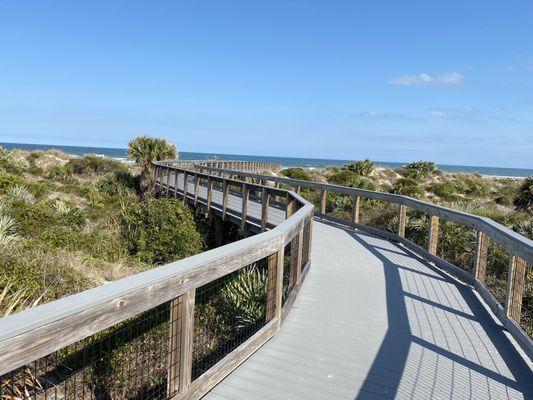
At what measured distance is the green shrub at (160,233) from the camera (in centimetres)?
1166

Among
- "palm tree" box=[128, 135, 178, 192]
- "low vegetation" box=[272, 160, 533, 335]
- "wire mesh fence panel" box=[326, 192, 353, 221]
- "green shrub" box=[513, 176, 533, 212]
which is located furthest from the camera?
"palm tree" box=[128, 135, 178, 192]

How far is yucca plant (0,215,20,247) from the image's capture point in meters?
8.57

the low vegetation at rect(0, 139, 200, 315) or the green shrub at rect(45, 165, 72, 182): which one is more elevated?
the green shrub at rect(45, 165, 72, 182)

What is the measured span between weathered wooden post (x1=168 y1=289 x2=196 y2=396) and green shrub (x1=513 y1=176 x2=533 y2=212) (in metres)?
18.9

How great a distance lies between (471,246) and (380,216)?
393cm

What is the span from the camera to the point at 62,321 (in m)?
2.15

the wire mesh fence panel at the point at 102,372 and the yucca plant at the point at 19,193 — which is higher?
the yucca plant at the point at 19,193

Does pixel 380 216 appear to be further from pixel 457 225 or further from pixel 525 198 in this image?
pixel 525 198

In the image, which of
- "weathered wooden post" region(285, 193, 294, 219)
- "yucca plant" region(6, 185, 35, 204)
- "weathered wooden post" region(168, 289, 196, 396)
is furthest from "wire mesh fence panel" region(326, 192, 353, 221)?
"weathered wooden post" region(168, 289, 196, 396)

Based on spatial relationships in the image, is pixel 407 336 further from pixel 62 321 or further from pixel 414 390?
pixel 62 321

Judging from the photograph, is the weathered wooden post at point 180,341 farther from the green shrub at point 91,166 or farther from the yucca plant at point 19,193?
the green shrub at point 91,166

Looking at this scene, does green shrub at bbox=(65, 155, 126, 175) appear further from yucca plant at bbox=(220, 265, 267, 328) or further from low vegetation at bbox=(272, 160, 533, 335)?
yucca plant at bbox=(220, 265, 267, 328)

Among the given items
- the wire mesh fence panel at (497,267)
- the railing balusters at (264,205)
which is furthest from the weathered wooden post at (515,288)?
the railing balusters at (264,205)

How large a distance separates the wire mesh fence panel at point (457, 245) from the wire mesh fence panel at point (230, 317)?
560cm
